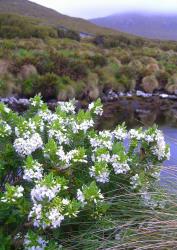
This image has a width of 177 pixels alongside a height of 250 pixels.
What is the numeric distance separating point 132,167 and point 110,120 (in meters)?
11.5

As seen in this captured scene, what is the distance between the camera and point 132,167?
14.9 ft

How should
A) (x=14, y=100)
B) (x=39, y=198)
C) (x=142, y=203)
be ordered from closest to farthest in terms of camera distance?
(x=39, y=198) → (x=142, y=203) → (x=14, y=100)

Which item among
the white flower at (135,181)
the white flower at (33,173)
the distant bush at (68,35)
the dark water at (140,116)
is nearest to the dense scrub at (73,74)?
the dark water at (140,116)

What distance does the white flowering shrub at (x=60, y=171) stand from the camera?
12.1 ft

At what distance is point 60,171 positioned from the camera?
4.16m

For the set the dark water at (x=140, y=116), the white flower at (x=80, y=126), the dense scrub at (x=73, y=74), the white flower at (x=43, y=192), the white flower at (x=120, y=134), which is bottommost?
the dark water at (x=140, y=116)

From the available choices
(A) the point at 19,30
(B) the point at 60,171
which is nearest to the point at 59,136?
(B) the point at 60,171

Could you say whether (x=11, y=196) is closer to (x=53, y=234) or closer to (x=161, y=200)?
(x=53, y=234)

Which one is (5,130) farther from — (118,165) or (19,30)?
(19,30)

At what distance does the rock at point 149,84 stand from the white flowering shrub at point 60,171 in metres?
20.0

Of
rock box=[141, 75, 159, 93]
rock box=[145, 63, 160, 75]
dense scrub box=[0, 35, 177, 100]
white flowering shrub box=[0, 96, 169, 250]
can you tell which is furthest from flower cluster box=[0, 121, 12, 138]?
rock box=[145, 63, 160, 75]

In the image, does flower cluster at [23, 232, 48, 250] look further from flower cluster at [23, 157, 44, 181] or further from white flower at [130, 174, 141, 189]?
white flower at [130, 174, 141, 189]

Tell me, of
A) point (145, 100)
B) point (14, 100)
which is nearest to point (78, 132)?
point (14, 100)

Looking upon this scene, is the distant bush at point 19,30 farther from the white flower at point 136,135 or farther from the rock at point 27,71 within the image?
the white flower at point 136,135
